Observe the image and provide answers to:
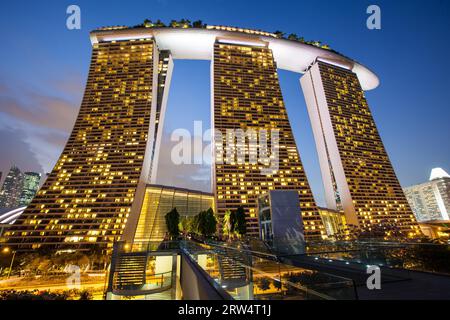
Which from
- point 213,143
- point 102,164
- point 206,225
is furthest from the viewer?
point 213,143

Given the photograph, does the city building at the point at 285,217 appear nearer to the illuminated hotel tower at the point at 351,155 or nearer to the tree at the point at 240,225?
the tree at the point at 240,225

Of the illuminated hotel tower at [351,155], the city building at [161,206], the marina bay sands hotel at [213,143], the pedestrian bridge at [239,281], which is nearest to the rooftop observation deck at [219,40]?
the marina bay sands hotel at [213,143]

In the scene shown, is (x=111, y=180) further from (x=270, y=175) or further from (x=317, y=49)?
(x=317, y=49)

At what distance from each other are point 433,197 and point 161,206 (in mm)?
202106

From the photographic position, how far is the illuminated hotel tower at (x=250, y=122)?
→ 85.6 metres

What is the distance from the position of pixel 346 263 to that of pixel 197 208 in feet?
240

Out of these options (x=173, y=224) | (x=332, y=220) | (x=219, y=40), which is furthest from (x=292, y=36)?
(x=173, y=224)

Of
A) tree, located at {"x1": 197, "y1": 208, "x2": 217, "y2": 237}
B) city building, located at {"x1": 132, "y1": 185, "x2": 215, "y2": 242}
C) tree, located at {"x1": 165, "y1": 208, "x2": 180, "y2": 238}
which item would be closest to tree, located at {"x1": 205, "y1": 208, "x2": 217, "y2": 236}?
tree, located at {"x1": 197, "y1": 208, "x2": 217, "y2": 237}

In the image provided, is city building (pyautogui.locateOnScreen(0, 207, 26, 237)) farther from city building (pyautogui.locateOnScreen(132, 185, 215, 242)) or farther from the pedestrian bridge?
the pedestrian bridge

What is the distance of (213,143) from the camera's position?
90.0 meters

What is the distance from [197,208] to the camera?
3199 inches

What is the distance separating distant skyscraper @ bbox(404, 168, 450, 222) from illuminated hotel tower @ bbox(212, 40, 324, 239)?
13048cm

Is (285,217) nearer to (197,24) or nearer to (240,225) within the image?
(240,225)
